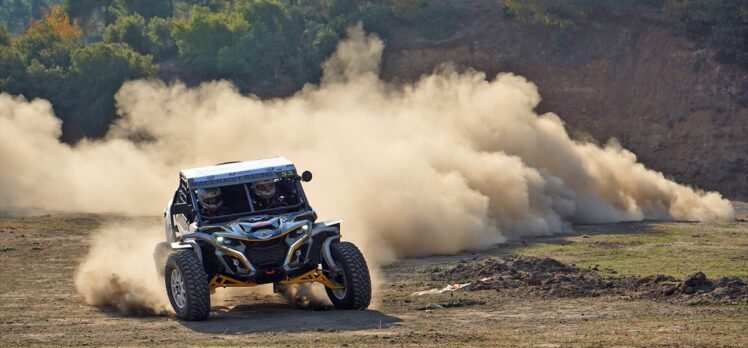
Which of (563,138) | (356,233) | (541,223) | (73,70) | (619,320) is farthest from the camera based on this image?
(73,70)

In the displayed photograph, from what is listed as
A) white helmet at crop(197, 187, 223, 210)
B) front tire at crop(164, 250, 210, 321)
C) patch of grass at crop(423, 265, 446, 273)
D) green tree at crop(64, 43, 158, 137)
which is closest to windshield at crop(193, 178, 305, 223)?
white helmet at crop(197, 187, 223, 210)

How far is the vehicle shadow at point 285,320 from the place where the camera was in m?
20.4

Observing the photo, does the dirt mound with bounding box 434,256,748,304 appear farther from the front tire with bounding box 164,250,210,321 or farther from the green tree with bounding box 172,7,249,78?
the green tree with bounding box 172,7,249,78

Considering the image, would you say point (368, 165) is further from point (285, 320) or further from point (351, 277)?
point (285, 320)

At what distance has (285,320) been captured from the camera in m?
21.5

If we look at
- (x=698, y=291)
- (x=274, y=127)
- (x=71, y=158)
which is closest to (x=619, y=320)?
(x=698, y=291)

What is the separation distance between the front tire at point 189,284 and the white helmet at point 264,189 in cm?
204

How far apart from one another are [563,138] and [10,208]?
63.7ft

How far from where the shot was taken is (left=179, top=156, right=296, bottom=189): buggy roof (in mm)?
23500

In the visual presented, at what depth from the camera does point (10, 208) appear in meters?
51.1

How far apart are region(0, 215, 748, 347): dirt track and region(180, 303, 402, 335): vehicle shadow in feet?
0.05

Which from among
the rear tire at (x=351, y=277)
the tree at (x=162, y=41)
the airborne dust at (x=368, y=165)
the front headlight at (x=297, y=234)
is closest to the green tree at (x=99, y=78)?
the airborne dust at (x=368, y=165)

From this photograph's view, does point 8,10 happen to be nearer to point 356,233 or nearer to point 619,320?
point 356,233

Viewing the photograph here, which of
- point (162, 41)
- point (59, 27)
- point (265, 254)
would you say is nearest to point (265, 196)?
point (265, 254)
